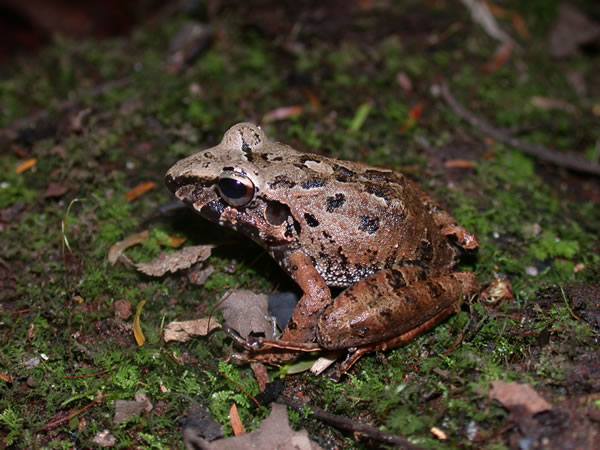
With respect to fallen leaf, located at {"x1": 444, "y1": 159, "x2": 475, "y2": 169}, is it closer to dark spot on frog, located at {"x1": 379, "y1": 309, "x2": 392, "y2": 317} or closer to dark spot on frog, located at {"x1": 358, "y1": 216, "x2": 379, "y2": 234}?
dark spot on frog, located at {"x1": 358, "y1": 216, "x2": 379, "y2": 234}

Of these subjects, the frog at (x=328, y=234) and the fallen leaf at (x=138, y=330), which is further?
the fallen leaf at (x=138, y=330)

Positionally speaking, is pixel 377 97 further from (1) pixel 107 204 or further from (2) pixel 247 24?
(1) pixel 107 204

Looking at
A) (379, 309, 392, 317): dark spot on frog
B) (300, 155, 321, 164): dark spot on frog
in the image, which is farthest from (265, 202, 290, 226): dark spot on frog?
(379, 309, 392, 317): dark spot on frog

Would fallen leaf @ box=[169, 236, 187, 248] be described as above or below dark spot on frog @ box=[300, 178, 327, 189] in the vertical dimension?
below

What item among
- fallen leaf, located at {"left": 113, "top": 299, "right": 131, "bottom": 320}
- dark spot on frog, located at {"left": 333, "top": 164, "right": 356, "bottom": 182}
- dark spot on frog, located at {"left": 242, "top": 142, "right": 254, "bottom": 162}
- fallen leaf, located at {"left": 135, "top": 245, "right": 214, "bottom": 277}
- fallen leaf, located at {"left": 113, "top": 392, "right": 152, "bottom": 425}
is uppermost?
dark spot on frog, located at {"left": 242, "top": 142, "right": 254, "bottom": 162}

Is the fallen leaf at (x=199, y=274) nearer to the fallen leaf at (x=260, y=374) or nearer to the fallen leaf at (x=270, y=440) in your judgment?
the fallen leaf at (x=260, y=374)

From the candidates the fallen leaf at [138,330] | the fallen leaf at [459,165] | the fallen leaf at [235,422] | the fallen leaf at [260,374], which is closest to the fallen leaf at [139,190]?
the fallen leaf at [138,330]

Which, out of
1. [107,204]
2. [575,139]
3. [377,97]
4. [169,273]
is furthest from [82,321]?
[575,139]

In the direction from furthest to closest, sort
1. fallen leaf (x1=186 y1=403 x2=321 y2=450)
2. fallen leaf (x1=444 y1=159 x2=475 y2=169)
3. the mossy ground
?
fallen leaf (x1=444 y1=159 x2=475 y2=169), the mossy ground, fallen leaf (x1=186 y1=403 x2=321 y2=450)

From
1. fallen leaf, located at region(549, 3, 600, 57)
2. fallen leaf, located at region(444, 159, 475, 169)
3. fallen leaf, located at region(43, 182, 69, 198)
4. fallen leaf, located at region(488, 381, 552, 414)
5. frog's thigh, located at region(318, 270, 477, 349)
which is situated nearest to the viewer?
fallen leaf, located at region(488, 381, 552, 414)
